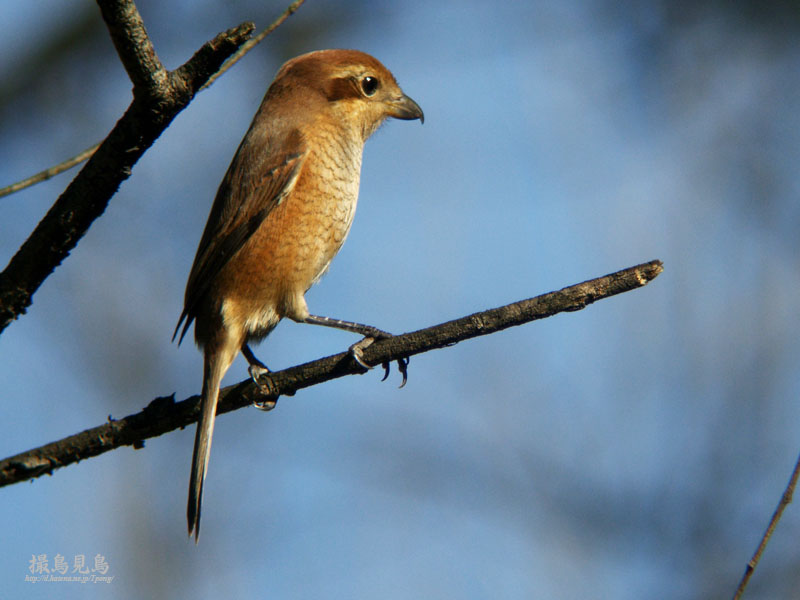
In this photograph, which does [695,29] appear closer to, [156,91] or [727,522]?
[727,522]

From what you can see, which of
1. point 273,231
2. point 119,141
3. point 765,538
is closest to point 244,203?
point 273,231

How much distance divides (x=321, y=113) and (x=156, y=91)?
2.17 m

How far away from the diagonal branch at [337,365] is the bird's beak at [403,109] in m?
2.04

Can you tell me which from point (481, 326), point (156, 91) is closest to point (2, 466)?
point (156, 91)

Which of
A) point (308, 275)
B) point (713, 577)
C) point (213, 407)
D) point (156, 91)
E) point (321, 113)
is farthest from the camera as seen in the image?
point (713, 577)

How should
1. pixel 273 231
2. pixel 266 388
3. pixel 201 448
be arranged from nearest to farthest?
pixel 266 388, pixel 201 448, pixel 273 231

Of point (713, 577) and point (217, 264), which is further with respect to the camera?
point (713, 577)

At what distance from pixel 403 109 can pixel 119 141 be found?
256 cm

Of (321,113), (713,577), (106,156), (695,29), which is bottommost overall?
(713,577)

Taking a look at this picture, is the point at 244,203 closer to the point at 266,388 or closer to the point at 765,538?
the point at 266,388

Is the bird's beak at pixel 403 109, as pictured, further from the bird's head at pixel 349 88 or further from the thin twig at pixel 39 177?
the thin twig at pixel 39 177

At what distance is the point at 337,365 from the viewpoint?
257cm

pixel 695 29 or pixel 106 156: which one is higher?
pixel 695 29

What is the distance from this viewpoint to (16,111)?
18.0 ft
